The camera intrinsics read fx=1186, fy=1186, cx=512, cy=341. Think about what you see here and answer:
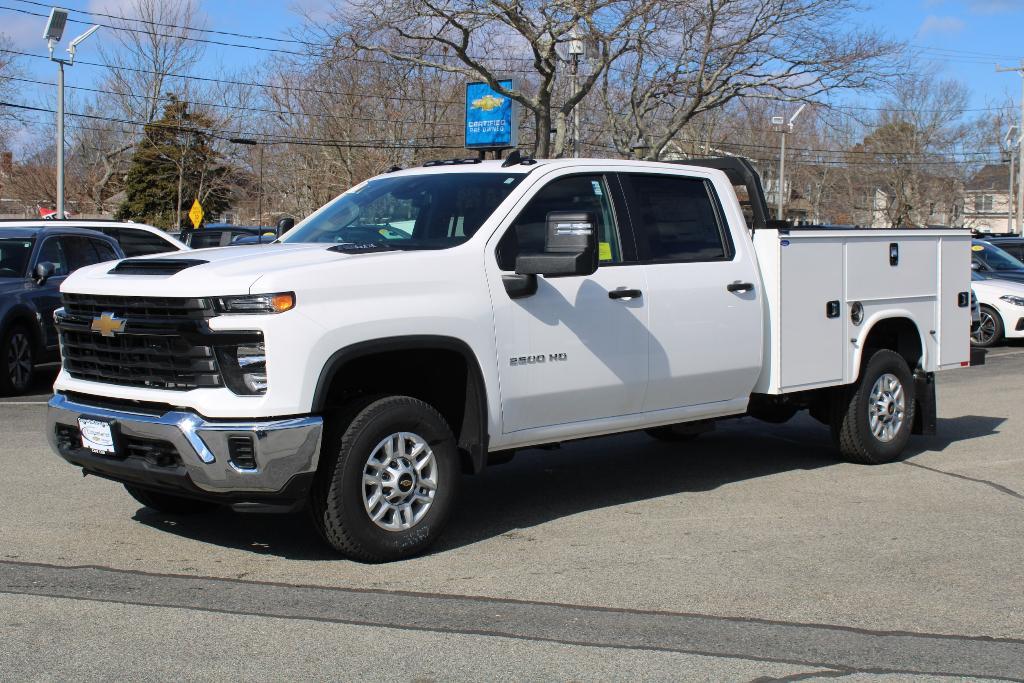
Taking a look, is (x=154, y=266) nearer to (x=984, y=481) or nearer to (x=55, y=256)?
(x=984, y=481)

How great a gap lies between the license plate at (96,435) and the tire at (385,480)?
39.8 inches

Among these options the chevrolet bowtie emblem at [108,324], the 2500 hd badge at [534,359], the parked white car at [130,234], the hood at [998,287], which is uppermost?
the parked white car at [130,234]

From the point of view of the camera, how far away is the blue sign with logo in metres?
29.6

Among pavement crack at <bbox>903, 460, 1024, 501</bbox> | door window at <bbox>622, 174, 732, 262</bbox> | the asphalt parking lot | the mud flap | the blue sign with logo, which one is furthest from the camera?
the blue sign with logo

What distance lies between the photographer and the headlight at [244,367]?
5.32 meters

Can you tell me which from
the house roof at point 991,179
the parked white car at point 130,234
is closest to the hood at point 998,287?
the parked white car at point 130,234

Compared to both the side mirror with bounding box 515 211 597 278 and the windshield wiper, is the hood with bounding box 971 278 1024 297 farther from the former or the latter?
the windshield wiper

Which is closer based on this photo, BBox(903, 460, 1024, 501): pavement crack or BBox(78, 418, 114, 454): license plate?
BBox(78, 418, 114, 454): license plate

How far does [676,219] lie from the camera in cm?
732

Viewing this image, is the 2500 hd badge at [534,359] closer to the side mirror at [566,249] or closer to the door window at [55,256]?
the side mirror at [566,249]

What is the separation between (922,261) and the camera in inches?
344

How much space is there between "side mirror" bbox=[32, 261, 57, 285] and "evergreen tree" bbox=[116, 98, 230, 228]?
42990mm

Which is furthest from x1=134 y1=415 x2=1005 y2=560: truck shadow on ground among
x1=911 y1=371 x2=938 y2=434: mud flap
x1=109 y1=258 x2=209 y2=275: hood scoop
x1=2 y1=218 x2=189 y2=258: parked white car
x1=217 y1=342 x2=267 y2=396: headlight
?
x1=2 y1=218 x2=189 y2=258: parked white car

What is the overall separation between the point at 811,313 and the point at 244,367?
4082 millimetres
